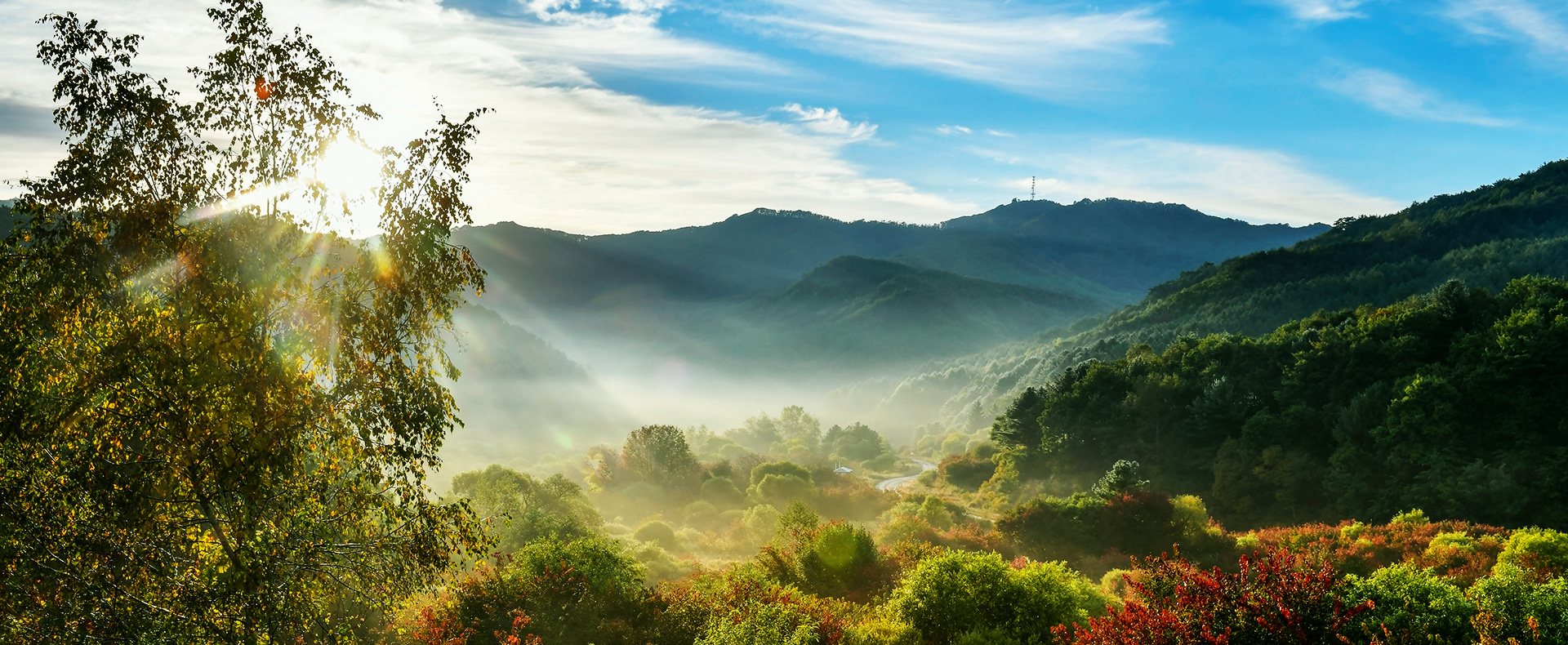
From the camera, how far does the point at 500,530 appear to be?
2977cm

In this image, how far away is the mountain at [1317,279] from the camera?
279 ft

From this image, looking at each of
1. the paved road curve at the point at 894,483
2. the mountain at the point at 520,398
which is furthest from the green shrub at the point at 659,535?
the mountain at the point at 520,398

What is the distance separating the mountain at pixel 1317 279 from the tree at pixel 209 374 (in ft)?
264

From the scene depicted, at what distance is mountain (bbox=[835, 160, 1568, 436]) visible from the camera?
85062mm

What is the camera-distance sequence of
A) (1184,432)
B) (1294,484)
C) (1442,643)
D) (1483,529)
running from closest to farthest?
(1442,643), (1483,529), (1294,484), (1184,432)

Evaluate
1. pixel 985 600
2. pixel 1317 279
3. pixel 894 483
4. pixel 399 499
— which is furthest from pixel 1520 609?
pixel 1317 279

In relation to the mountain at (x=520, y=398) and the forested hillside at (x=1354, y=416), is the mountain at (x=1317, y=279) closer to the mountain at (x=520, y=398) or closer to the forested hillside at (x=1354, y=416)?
the forested hillside at (x=1354, y=416)

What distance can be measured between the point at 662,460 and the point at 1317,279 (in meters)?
87.1

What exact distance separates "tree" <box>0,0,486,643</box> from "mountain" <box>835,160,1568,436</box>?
8060 cm

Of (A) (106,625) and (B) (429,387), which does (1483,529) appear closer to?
(B) (429,387)

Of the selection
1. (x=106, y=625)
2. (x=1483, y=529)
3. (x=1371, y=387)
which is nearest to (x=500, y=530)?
(x=106, y=625)

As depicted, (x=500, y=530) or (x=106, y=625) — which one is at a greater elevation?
(x=106, y=625)

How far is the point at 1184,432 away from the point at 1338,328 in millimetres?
11085

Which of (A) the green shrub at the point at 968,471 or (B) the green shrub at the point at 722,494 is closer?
(B) the green shrub at the point at 722,494
